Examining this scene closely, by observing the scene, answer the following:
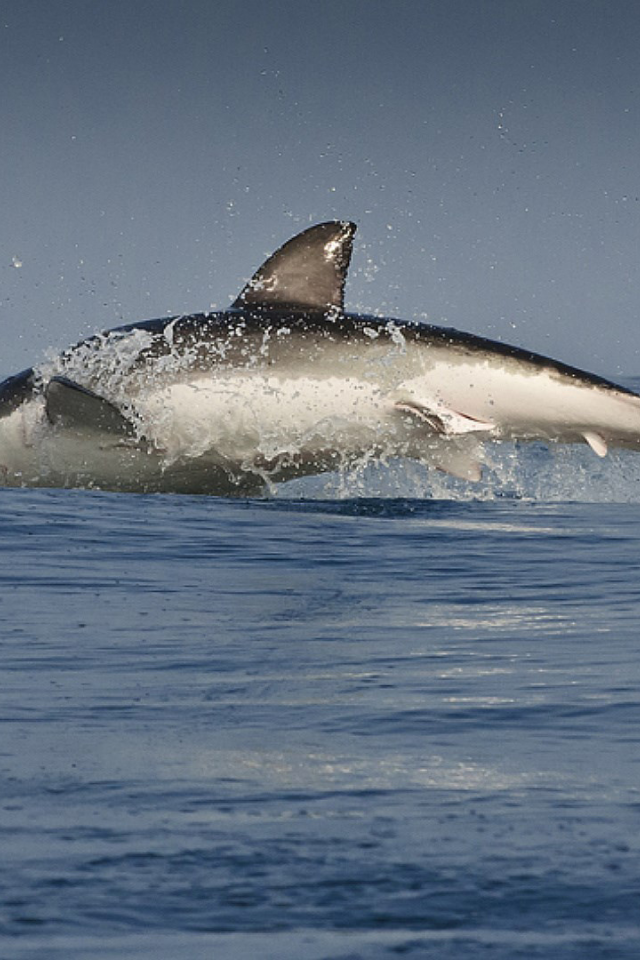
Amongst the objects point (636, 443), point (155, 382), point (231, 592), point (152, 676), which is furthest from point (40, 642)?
point (636, 443)

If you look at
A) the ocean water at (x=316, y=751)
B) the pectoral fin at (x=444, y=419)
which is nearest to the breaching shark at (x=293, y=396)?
the pectoral fin at (x=444, y=419)

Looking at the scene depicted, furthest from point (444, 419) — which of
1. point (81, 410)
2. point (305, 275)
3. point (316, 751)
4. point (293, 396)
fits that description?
point (316, 751)

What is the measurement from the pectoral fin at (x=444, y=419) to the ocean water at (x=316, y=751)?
1275mm

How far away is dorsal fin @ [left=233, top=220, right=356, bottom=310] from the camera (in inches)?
516

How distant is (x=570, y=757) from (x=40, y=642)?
10.6ft

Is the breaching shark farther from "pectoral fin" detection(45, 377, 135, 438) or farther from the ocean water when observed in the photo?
the ocean water

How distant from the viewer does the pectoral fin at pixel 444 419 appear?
40.3 ft

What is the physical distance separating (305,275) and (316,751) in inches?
329

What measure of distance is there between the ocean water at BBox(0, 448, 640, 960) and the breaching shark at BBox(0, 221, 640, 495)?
146 cm

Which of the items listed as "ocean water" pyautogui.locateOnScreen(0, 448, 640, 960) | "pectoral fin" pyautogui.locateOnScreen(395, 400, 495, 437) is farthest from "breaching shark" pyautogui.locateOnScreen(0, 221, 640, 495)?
"ocean water" pyautogui.locateOnScreen(0, 448, 640, 960)

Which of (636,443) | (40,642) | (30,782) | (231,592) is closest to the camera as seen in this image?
(30,782)

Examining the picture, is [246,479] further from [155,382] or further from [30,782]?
[30,782]

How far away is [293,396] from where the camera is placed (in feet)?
41.1

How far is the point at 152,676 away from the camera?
6641mm
